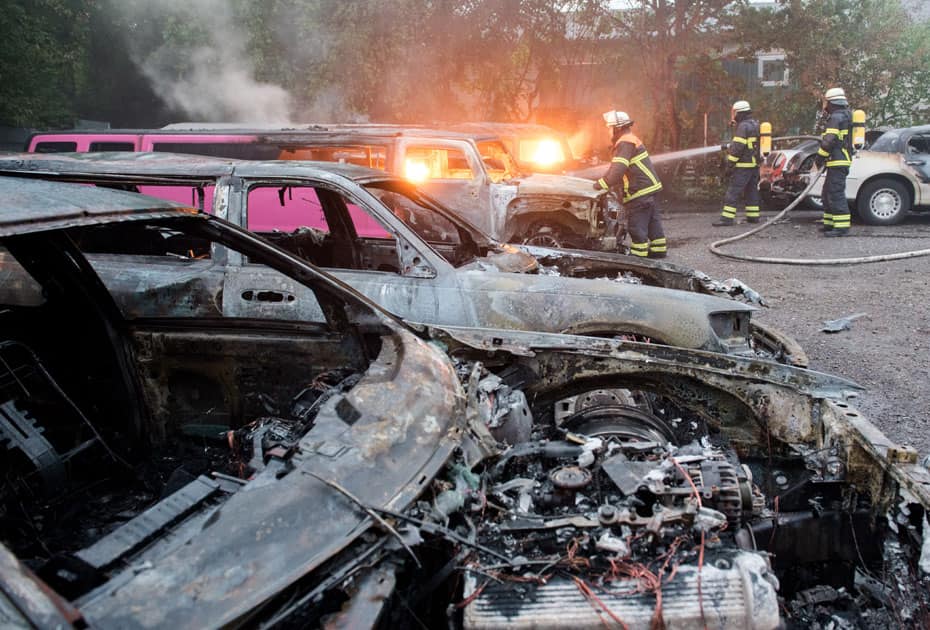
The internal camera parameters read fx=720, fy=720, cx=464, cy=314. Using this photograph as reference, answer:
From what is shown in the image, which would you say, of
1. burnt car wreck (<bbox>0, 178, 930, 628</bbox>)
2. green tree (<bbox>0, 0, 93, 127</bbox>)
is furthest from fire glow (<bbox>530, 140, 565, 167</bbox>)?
green tree (<bbox>0, 0, 93, 127</bbox>)

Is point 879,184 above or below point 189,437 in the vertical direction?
above

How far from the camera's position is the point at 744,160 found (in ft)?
36.8

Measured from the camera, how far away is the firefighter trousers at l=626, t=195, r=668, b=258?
8578 millimetres

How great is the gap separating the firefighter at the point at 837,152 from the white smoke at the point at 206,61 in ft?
38.8

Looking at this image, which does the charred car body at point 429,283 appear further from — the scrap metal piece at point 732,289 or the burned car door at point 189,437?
the burned car door at point 189,437

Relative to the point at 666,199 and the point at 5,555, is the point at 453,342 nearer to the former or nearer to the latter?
the point at 5,555

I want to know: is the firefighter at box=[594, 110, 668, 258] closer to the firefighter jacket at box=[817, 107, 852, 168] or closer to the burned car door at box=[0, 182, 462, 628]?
the firefighter jacket at box=[817, 107, 852, 168]

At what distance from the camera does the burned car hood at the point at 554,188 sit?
8453 millimetres

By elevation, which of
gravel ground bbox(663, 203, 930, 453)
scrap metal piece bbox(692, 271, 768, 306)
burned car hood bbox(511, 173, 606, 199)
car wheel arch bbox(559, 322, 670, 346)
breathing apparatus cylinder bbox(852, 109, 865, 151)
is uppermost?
breathing apparatus cylinder bbox(852, 109, 865, 151)

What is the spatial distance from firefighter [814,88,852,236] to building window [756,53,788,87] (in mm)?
6710

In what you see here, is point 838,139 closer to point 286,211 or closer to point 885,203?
point 885,203

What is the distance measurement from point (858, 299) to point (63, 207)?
748cm

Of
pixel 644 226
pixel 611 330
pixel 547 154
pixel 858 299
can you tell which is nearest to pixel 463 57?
pixel 547 154

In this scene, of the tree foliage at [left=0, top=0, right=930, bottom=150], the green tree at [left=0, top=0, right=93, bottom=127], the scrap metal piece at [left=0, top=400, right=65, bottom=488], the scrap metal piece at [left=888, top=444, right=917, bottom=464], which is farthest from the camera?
the green tree at [left=0, top=0, right=93, bottom=127]
